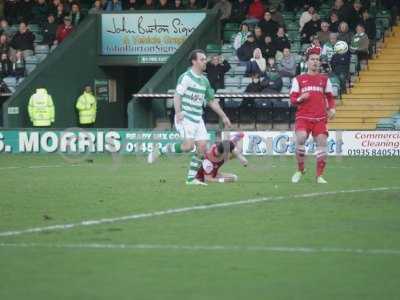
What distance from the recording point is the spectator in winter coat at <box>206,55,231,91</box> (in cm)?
3062

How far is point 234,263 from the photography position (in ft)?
31.2

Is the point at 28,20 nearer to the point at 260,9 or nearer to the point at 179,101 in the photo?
the point at 260,9

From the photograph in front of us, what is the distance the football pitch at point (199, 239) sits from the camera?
852 centimetres

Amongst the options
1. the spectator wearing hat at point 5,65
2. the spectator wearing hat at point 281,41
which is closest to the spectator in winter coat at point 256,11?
the spectator wearing hat at point 281,41

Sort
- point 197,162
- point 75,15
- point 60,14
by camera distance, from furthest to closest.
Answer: point 60,14 → point 75,15 → point 197,162

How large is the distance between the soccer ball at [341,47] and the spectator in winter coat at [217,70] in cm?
308

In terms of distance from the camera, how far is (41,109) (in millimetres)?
31609

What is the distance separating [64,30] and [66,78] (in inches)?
56.1

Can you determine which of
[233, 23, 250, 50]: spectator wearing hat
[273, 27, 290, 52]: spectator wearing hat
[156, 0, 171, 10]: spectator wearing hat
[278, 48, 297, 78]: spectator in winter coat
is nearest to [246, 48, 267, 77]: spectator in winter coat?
[278, 48, 297, 78]: spectator in winter coat

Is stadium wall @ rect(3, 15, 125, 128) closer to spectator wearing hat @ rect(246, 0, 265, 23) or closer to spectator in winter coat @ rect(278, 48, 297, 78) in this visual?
spectator wearing hat @ rect(246, 0, 265, 23)

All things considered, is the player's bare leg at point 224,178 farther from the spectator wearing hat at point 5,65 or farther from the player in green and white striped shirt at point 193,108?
the spectator wearing hat at point 5,65

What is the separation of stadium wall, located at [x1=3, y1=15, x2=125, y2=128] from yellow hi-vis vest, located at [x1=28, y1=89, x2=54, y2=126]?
2.28ft

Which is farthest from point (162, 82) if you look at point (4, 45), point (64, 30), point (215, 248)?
point (215, 248)

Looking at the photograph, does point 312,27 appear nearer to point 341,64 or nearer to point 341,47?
point 341,64
